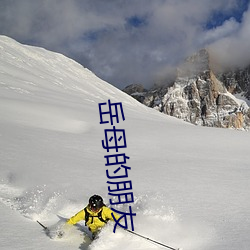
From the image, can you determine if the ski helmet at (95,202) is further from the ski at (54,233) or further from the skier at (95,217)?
the ski at (54,233)

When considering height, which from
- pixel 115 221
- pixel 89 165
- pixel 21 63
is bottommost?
pixel 115 221

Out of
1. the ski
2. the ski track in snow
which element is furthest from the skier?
the ski

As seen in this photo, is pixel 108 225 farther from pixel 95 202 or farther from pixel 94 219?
pixel 95 202

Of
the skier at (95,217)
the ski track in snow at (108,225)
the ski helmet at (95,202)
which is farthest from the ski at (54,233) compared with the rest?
the ski helmet at (95,202)

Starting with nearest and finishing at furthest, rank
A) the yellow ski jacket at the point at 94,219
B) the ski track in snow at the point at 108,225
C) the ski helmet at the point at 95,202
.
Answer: the ski track in snow at the point at 108,225 < the ski helmet at the point at 95,202 < the yellow ski jacket at the point at 94,219

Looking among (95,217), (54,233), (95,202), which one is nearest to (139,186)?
(95,217)

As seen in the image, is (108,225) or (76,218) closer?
(108,225)

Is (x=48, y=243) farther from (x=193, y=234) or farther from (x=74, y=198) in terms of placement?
(x=193, y=234)

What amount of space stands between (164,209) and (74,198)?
2174mm

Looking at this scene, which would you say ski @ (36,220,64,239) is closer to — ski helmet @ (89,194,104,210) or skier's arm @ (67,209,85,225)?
skier's arm @ (67,209,85,225)

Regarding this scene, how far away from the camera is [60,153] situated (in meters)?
10.8

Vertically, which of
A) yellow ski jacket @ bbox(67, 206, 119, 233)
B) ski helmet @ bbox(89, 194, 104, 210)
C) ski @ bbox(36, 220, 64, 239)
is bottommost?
ski @ bbox(36, 220, 64, 239)

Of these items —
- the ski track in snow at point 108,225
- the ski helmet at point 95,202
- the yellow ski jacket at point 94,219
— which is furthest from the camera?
the yellow ski jacket at point 94,219

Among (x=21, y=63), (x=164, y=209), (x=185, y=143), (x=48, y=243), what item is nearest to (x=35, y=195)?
(x=48, y=243)
